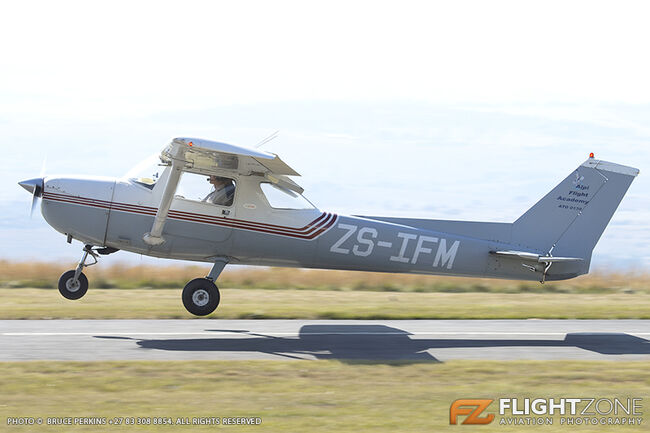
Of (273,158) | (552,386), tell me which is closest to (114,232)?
(273,158)

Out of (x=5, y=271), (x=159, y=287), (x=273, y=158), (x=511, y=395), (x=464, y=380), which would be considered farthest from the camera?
(x=5, y=271)

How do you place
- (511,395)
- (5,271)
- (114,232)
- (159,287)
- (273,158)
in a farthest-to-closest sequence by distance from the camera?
(5,271), (159,287), (114,232), (273,158), (511,395)

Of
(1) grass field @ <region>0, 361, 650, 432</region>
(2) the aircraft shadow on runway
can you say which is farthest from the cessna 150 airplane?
(1) grass field @ <region>0, 361, 650, 432</region>

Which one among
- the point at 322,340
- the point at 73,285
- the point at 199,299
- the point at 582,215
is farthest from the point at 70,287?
the point at 582,215

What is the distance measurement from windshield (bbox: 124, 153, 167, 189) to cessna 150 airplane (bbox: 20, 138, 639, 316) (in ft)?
0.10

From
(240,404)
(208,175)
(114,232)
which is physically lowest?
(240,404)

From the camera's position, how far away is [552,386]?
26.7 ft

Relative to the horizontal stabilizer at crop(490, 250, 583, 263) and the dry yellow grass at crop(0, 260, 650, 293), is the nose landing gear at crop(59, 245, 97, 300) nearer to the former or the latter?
the dry yellow grass at crop(0, 260, 650, 293)

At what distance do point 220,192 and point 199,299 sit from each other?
65.0 inches

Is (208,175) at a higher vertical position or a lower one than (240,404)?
higher

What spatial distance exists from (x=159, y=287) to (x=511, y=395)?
38.3 ft

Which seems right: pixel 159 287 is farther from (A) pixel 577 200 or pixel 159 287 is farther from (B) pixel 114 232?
(A) pixel 577 200

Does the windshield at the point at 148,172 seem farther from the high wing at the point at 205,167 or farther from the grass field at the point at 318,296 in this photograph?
the grass field at the point at 318,296

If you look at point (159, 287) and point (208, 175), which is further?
point (159, 287)
